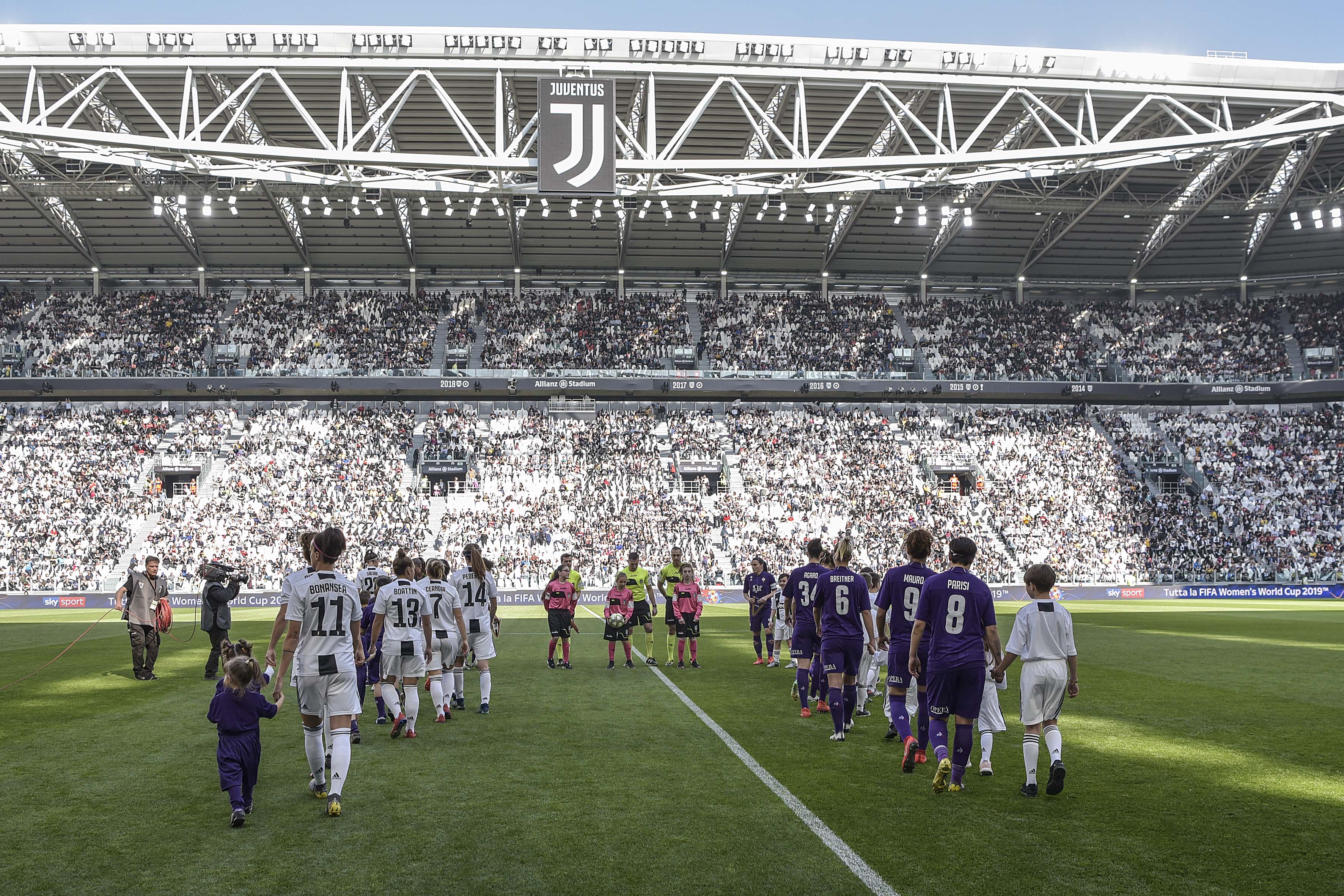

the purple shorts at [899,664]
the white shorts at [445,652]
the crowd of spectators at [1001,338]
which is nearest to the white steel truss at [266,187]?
the white shorts at [445,652]

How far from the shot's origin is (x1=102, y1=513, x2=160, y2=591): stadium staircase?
3875 cm

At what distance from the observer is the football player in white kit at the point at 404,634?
33.3 ft

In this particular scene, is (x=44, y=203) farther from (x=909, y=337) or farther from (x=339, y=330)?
(x=909, y=337)

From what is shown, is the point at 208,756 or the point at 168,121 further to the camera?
the point at 168,121

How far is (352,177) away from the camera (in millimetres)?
30156

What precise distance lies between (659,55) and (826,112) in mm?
9924

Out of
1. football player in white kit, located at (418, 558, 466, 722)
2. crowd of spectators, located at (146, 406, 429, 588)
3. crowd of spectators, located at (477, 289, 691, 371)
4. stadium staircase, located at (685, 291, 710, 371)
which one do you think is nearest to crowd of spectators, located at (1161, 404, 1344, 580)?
stadium staircase, located at (685, 291, 710, 371)

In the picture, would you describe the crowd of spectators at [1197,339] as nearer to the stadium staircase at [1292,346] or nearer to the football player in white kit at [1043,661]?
the stadium staircase at [1292,346]

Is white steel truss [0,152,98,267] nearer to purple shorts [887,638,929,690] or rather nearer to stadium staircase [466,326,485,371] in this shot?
stadium staircase [466,326,485,371]

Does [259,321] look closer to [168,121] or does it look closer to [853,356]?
[168,121]

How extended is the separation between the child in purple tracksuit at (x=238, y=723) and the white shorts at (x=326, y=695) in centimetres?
24

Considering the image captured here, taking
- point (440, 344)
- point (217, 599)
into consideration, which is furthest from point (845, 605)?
point (440, 344)

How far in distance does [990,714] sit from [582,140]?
2223 cm

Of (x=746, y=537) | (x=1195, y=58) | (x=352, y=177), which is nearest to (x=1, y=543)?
(x=352, y=177)
